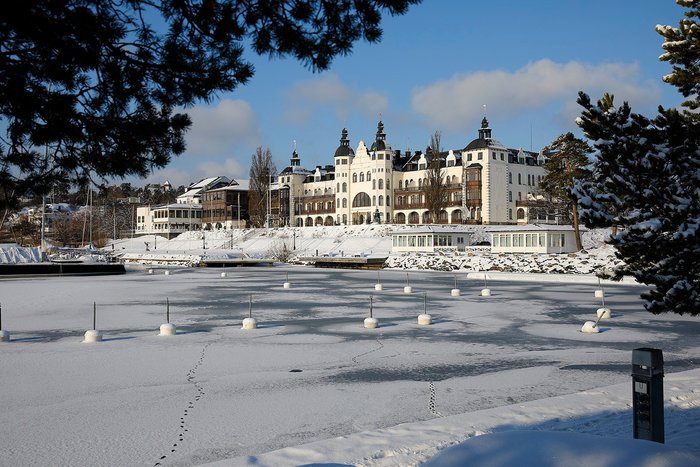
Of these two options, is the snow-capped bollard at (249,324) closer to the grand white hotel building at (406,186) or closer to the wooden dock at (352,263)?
the wooden dock at (352,263)

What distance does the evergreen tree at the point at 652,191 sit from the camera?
10859 millimetres

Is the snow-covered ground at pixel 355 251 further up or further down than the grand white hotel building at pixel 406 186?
further down

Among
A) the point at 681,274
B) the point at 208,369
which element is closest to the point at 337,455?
the point at 208,369

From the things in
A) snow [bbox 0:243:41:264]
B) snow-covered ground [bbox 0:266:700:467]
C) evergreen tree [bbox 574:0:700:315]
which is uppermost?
evergreen tree [bbox 574:0:700:315]

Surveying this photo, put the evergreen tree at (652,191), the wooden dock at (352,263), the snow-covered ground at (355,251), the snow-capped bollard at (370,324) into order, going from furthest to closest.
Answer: the wooden dock at (352,263) → the snow-covered ground at (355,251) → the snow-capped bollard at (370,324) → the evergreen tree at (652,191)

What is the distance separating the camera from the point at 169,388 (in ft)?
39.1

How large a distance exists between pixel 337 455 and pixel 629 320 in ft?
57.6

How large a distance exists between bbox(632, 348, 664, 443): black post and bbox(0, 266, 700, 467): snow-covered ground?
850 millimetres

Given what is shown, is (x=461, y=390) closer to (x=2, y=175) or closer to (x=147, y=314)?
(x=2, y=175)

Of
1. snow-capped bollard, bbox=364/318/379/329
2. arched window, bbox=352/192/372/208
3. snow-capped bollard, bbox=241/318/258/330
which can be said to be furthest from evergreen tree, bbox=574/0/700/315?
arched window, bbox=352/192/372/208

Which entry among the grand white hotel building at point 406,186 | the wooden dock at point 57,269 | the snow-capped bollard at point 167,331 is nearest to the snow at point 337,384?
the snow-capped bollard at point 167,331

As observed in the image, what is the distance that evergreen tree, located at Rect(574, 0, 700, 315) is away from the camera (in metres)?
10.9

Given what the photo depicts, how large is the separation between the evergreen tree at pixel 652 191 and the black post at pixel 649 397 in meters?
4.40

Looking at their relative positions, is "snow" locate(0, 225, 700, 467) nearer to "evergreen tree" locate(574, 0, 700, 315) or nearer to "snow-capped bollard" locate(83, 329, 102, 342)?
"snow-capped bollard" locate(83, 329, 102, 342)
